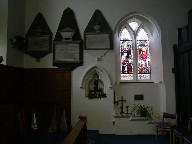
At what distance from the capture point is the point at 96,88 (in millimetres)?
6199

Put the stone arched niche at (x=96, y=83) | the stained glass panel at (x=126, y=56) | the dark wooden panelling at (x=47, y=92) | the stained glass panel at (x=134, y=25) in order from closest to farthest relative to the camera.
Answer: the dark wooden panelling at (x=47, y=92)
the stone arched niche at (x=96, y=83)
the stained glass panel at (x=126, y=56)
the stained glass panel at (x=134, y=25)

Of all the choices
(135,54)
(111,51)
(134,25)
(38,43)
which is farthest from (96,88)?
(134,25)

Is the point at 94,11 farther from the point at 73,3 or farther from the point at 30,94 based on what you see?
the point at 30,94

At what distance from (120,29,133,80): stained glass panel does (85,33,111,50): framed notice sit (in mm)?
738

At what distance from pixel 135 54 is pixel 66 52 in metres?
2.19

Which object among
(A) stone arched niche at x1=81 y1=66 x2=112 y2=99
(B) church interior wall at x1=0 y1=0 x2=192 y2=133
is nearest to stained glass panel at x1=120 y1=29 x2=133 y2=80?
(B) church interior wall at x1=0 y1=0 x2=192 y2=133

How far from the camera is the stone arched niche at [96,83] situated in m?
6.02

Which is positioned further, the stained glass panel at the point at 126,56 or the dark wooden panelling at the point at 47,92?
the stained glass panel at the point at 126,56

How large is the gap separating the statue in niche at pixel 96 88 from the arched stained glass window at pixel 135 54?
0.79 metres

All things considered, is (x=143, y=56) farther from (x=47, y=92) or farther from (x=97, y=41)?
(x=47, y=92)

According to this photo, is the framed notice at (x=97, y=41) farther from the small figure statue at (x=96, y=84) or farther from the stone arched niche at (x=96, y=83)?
the small figure statue at (x=96, y=84)

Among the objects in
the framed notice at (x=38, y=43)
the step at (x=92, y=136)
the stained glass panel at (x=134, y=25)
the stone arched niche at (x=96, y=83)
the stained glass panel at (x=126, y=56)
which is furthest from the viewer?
the stained glass panel at (x=134, y=25)

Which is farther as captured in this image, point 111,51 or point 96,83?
point 96,83

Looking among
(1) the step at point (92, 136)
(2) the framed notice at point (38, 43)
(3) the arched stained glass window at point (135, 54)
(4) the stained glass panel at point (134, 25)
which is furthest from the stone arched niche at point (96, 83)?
(4) the stained glass panel at point (134, 25)
